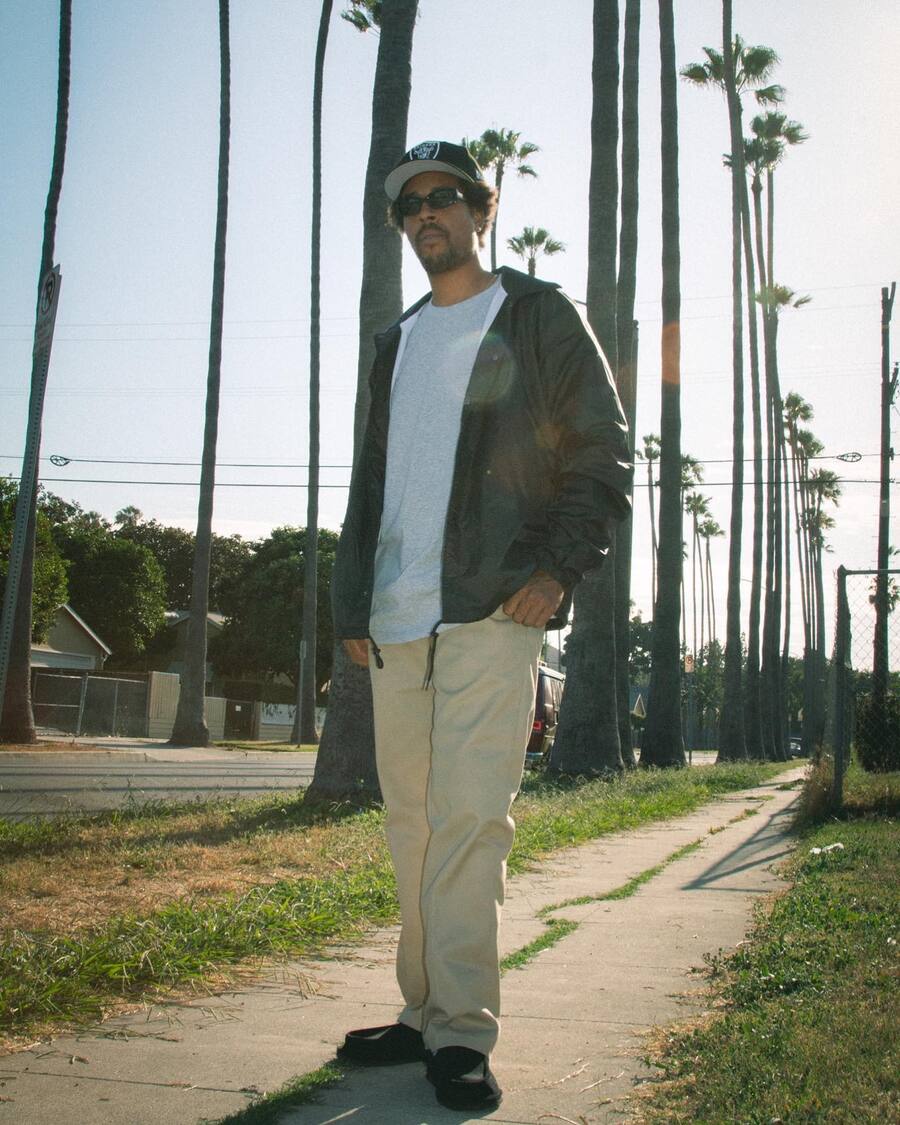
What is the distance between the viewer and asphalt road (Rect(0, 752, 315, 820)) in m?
9.75

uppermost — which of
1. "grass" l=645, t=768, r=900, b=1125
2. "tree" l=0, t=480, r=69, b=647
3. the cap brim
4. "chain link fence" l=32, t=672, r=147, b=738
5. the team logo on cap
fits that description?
"tree" l=0, t=480, r=69, b=647

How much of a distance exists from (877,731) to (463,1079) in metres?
12.6

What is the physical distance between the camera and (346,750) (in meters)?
8.91

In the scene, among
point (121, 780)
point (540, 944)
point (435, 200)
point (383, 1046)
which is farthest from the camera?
point (121, 780)

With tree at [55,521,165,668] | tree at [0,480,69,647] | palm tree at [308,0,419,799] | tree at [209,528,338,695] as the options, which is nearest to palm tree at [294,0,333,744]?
tree at [0,480,69,647]

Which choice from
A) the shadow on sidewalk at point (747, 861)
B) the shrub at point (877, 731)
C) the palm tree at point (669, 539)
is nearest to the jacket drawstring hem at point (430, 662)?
the shadow on sidewalk at point (747, 861)

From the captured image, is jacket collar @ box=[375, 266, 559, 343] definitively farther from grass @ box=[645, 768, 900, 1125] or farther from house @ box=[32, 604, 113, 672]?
house @ box=[32, 604, 113, 672]

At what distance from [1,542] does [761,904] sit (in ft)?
101

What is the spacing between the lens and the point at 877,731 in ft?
45.8

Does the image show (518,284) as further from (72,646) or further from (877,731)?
(72,646)

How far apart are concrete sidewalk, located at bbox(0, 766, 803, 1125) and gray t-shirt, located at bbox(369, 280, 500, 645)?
3.43ft

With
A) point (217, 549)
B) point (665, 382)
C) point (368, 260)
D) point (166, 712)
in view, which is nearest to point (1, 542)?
point (166, 712)

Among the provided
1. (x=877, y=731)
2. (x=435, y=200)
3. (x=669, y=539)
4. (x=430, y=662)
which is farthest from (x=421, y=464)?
(x=669, y=539)

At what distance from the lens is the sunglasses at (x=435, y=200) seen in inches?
123
